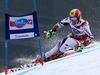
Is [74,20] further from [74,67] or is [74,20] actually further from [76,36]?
[74,67]

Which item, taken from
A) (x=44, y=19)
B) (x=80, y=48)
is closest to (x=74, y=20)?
(x=80, y=48)

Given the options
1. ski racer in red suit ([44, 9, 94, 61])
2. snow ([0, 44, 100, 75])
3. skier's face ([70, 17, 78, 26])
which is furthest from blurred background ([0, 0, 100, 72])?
snow ([0, 44, 100, 75])

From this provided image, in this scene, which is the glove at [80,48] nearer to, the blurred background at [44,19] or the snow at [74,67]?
the snow at [74,67]

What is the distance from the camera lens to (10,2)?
65.2 feet

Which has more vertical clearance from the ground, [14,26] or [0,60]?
[14,26]

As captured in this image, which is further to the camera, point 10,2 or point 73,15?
point 10,2

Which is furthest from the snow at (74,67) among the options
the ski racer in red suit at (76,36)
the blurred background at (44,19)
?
the blurred background at (44,19)

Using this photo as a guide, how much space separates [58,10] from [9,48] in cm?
681

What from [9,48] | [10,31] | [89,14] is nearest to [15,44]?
[9,48]

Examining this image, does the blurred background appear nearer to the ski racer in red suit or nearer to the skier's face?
the ski racer in red suit

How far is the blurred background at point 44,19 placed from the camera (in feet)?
39.8

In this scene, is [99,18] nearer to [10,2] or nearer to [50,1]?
[50,1]

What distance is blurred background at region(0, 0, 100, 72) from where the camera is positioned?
1214cm

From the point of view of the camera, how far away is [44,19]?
17.3 meters
